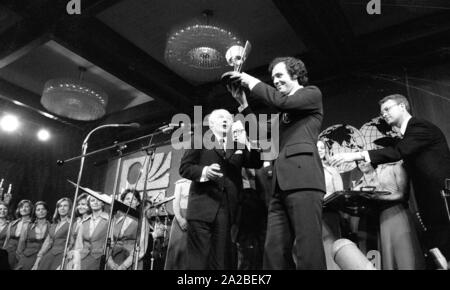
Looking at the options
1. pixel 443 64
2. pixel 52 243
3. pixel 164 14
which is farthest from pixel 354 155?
pixel 52 243

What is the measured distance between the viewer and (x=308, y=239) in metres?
1.93

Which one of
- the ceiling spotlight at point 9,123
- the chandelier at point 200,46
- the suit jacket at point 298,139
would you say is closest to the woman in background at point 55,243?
the ceiling spotlight at point 9,123

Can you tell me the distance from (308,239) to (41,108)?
7.40m

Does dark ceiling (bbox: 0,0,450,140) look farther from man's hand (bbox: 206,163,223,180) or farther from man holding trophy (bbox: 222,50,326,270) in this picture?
man holding trophy (bbox: 222,50,326,270)

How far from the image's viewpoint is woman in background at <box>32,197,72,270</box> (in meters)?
5.57

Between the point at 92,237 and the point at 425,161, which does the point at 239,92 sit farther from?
the point at 92,237

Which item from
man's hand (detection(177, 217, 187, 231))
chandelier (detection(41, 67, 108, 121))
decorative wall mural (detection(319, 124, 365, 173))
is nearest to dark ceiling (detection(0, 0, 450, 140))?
chandelier (detection(41, 67, 108, 121))

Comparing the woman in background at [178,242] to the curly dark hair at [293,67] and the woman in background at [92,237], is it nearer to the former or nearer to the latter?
the woman in background at [92,237]

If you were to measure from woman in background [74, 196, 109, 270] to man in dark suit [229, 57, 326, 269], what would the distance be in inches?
149

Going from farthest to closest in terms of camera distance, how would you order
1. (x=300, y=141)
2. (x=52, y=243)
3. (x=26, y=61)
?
(x=26, y=61) → (x=52, y=243) → (x=300, y=141)

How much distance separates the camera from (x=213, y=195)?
2898mm

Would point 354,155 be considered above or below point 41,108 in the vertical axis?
below
